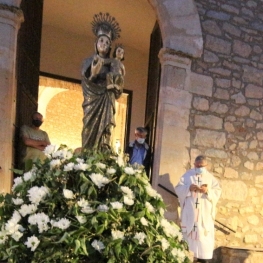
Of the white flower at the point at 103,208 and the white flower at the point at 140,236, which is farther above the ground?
the white flower at the point at 103,208

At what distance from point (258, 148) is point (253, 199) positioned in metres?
0.71

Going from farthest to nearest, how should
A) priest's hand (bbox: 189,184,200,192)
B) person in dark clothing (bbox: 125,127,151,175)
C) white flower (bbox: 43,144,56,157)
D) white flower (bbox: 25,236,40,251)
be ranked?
person in dark clothing (bbox: 125,127,151,175)
priest's hand (bbox: 189,184,200,192)
white flower (bbox: 43,144,56,157)
white flower (bbox: 25,236,40,251)

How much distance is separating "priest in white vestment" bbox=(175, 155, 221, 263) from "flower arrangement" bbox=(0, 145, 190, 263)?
3614 mm

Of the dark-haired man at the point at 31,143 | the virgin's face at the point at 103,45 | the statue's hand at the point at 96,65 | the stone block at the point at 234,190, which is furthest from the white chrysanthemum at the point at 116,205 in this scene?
the stone block at the point at 234,190

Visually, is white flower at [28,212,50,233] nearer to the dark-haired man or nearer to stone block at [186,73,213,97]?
the dark-haired man

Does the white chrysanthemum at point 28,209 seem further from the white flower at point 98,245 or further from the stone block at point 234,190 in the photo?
the stone block at point 234,190

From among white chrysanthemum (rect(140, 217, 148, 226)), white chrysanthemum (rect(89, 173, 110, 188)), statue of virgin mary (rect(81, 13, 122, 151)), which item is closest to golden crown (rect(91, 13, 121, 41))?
statue of virgin mary (rect(81, 13, 122, 151))

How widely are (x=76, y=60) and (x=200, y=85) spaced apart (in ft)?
11.5

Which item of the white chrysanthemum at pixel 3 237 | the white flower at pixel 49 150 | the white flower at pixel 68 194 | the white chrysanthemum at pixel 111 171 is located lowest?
the white chrysanthemum at pixel 3 237

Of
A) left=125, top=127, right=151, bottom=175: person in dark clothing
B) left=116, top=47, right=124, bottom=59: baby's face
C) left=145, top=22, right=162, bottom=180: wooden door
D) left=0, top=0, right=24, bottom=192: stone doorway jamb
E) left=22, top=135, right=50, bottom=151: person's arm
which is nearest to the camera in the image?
left=116, top=47, right=124, bottom=59: baby's face

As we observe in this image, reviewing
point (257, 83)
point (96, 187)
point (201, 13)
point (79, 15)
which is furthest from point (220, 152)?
point (96, 187)

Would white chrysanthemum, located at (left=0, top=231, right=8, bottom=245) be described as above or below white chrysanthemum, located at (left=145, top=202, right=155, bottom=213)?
below

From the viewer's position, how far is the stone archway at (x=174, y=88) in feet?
18.6

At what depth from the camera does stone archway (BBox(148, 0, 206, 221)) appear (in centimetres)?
568
